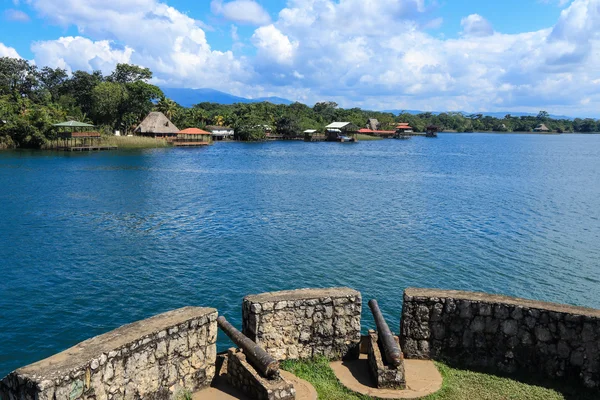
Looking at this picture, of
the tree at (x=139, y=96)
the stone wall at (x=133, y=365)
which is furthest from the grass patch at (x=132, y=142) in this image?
the stone wall at (x=133, y=365)

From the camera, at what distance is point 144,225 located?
3034 cm

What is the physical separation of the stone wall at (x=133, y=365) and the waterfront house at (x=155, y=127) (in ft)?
318

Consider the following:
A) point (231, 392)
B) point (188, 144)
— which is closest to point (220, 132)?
point (188, 144)

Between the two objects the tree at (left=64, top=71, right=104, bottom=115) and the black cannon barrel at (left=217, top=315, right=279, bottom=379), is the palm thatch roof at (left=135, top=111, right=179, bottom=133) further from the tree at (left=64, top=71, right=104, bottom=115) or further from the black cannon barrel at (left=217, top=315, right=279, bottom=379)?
the black cannon barrel at (left=217, top=315, right=279, bottom=379)

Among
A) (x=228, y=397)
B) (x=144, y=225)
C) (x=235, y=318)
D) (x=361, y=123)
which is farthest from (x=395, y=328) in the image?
(x=361, y=123)

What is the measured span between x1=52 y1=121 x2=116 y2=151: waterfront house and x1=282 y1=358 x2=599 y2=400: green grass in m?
80.4

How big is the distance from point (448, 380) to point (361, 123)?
162190 millimetres

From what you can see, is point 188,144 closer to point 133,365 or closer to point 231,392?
point 231,392

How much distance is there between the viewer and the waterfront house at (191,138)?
102938 mm

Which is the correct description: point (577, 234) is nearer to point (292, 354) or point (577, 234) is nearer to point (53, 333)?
point (292, 354)

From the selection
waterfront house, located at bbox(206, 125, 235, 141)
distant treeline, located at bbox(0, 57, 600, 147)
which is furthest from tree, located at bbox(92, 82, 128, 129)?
waterfront house, located at bbox(206, 125, 235, 141)

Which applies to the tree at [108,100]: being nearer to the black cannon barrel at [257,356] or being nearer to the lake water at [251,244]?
the lake water at [251,244]

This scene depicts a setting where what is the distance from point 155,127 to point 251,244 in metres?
81.1

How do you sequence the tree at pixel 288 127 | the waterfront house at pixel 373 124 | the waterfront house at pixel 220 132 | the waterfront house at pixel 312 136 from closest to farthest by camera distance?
the waterfront house at pixel 220 132 → the tree at pixel 288 127 → the waterfront house at pixel 312 136 → the waterfront house at pixel 373 124
